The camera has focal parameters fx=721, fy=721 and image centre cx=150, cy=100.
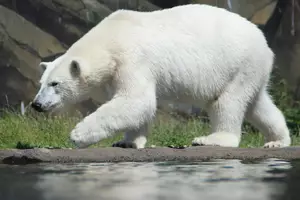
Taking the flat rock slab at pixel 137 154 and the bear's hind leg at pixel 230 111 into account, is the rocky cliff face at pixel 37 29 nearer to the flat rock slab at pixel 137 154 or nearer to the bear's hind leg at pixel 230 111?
the bear's hind leg at pixel 230 111

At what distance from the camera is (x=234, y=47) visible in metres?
7.13

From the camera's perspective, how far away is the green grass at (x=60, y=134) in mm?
8273

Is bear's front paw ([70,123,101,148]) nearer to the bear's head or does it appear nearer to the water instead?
the bear's head

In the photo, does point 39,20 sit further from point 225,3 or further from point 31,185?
point 31,185

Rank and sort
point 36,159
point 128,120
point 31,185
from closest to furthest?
point 31,185 → point 36,159 → point 128,120

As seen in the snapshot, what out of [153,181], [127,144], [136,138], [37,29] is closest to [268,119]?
[136,138]

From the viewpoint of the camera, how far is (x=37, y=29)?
12.1 meters

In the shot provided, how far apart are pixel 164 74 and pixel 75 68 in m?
0.86

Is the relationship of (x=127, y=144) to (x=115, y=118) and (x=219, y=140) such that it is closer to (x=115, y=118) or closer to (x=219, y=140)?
(x=115, y=118)

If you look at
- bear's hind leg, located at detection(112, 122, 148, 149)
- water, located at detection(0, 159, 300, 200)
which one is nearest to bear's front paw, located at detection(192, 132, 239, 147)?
bear's hind leg, located at detection(112, 122, 148, 149)

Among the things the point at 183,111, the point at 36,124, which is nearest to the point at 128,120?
the point at 36,124

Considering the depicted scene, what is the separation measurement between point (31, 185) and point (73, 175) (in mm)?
538

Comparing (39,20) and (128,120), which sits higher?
(39,20)

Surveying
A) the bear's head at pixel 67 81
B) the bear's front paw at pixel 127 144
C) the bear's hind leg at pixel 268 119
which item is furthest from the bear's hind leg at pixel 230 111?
the bear's head at pixel 67 81
